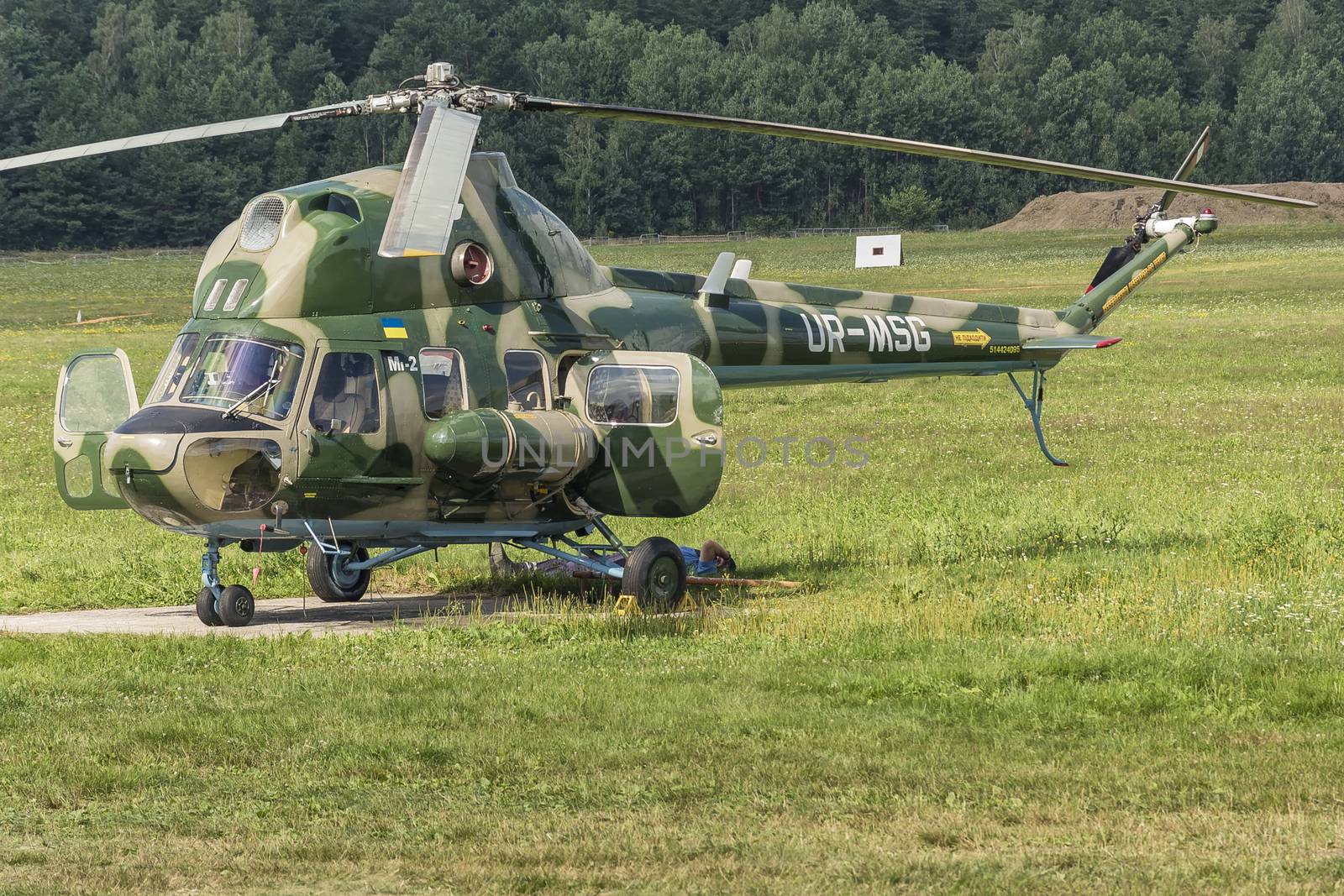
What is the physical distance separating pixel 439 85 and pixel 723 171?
413 ft

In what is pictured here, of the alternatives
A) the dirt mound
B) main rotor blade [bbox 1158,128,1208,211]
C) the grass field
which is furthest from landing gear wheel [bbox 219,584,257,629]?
the dirt mound

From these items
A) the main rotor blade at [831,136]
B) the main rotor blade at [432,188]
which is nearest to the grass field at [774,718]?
the main rotor blade at [432,188]

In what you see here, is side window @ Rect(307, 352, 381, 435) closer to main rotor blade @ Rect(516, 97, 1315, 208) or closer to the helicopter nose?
the helicopter nose

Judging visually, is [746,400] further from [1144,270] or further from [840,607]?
[840,607]

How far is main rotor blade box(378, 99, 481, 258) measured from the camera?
10.9 meters

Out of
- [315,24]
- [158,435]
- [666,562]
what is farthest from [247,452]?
[315,24]

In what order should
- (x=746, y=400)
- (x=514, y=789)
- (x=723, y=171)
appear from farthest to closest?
1. (x=723, y=171)
2. (x=746, y=400)
3. (x=514, y=789)

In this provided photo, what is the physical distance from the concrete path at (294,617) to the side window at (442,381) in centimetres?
175

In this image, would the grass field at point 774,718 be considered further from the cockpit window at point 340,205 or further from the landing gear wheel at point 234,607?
the cockpit window at point 340,205

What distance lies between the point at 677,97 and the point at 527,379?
5629 inches

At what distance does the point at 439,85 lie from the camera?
13.9 metres

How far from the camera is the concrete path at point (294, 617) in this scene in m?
14.8

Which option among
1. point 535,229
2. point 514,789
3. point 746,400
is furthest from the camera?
point 746,400

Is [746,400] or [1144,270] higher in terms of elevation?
[1144,270]
